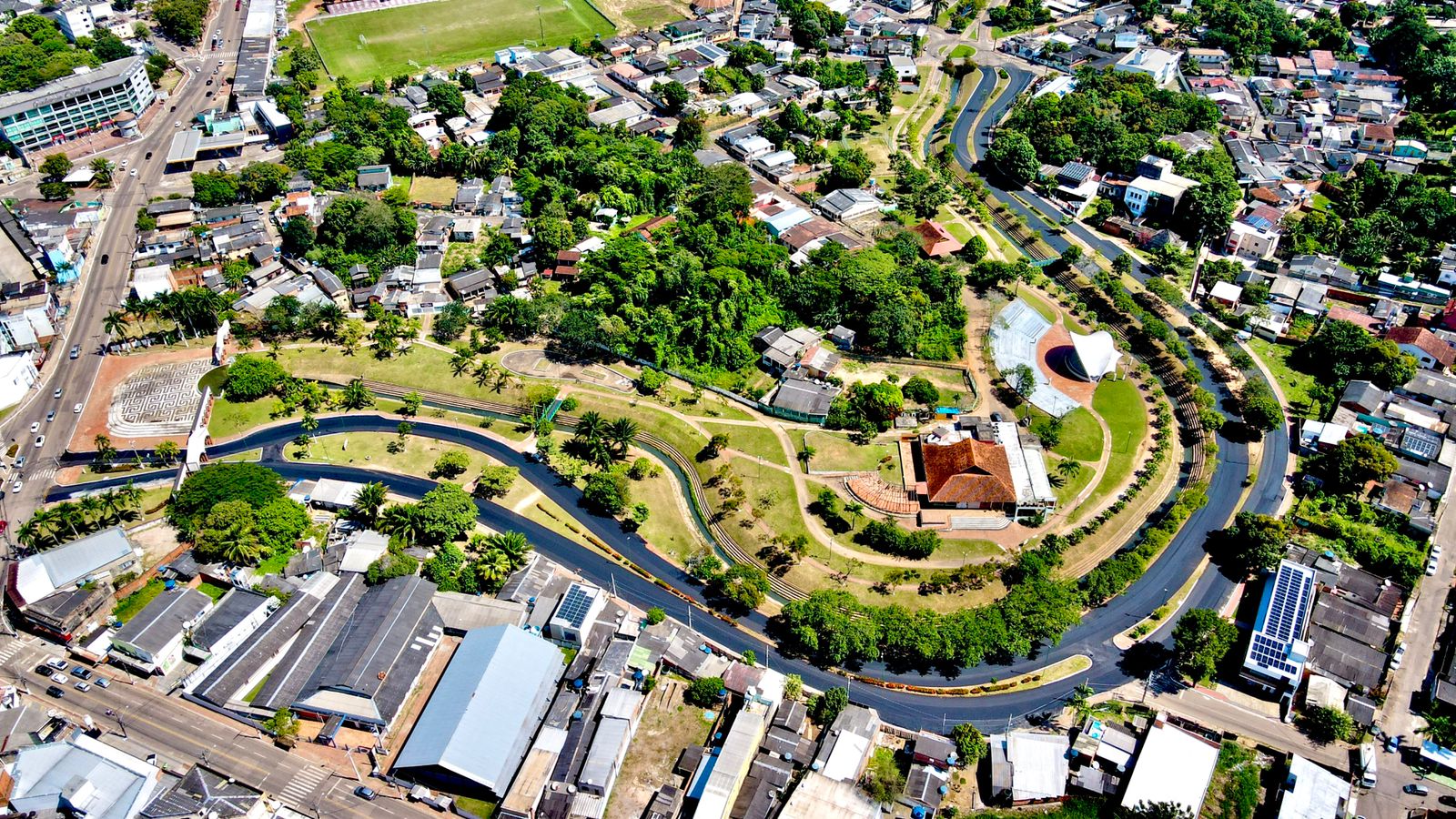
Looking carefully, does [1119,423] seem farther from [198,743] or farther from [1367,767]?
[198,743]

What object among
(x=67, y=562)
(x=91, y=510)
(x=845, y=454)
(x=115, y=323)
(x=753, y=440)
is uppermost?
(x=845, y=454)

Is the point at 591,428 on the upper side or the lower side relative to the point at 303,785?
upper

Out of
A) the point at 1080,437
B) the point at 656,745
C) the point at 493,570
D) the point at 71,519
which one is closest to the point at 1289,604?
the point at 1080,437

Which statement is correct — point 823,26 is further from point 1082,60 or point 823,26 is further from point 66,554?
point 66,554

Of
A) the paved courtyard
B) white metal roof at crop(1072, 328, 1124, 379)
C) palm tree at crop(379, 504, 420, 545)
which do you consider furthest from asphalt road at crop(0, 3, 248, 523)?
white metal roof at crop(1072, 328, 1124, 379)

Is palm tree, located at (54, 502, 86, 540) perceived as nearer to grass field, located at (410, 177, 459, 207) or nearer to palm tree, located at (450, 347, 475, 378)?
palm tree, located at (450, 347, 475, 378)

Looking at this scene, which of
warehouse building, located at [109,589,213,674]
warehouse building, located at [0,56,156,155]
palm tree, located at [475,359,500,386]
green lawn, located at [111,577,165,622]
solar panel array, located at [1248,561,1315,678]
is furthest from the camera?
warehouse building, located at [0,56,156,155]

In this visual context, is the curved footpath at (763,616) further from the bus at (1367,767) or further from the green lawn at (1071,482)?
the bus at (1367,767)

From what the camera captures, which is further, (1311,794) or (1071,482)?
(1071,482)
